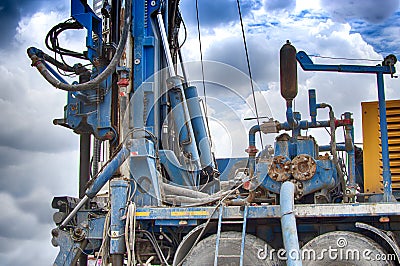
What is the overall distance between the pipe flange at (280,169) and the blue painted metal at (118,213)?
1941mm

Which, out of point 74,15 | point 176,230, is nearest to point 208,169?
point 176,230

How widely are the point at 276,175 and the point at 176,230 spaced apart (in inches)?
60.0

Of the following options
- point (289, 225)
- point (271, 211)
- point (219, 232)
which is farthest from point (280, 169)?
point (219, 232)

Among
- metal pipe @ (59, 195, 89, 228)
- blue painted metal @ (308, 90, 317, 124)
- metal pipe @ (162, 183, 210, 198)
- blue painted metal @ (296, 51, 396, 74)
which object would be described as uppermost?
blue painted metal @ (296, 51, 396, 74)

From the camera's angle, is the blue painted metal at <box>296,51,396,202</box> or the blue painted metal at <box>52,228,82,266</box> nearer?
the blue painted metal at <box>296,51,396,202</box>

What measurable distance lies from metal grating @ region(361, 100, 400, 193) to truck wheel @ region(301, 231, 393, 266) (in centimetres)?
109

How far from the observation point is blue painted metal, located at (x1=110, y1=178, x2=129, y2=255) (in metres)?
7.03

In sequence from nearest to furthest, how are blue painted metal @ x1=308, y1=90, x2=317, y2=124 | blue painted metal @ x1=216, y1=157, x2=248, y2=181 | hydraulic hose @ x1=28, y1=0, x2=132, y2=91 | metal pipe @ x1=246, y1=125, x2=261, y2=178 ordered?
blue painted metal @ x1=308, y1=90, x2=317, y2=124
hydraulic hose @ x1=28, y1=0, x2=132, y2=91
metal pipe @ x1=246, y1=125, x2=261, y2=178
blue painted metal @ x1=216, y1=157, x2=248, y2=181

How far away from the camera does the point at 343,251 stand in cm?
621

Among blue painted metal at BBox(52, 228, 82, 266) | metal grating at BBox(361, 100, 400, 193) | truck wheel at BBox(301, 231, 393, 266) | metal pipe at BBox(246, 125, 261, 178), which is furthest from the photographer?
metal pipe at BBox(246, 125, 261, 178)

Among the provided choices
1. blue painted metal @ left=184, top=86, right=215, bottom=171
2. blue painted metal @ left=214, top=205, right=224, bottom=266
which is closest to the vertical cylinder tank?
blue painted metal @ left=214, top=205, right=224, bottom=266

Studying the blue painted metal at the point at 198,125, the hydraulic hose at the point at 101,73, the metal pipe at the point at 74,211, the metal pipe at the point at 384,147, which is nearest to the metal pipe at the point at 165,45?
the blue painted metal at the point at 198,125

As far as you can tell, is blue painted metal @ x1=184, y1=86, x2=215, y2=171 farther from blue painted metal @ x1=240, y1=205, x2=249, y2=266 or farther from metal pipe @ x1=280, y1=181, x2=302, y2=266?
metal pipe @ x1=280, y1=181, x2=302, y2=266

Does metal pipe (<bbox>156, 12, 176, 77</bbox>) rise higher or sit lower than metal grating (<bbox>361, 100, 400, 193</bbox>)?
higher
